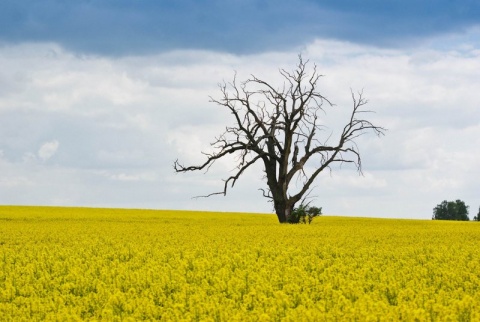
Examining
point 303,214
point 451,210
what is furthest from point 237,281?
point 451,210

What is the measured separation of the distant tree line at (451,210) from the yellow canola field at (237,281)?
242 feet

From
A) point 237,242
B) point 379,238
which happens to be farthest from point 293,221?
point 237,242

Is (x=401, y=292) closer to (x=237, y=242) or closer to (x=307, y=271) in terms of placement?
(x=307, y=271)

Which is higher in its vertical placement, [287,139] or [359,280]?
[287,139]

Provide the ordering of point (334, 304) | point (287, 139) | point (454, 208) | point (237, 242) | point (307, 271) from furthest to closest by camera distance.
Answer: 1. point (454, 208)
2. point (287, 139)
3. point (237, 242)
4. point (307, 271)
5. point (334, 304)

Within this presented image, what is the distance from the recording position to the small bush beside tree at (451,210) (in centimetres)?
9244

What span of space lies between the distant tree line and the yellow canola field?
73897 mm

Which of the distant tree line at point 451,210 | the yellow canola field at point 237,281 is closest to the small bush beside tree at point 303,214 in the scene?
the yellow canola field at point 237,281

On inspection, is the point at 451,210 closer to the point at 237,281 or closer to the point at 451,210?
the point at 451,210

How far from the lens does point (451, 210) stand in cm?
9381

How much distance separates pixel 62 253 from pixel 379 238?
11.5 metres

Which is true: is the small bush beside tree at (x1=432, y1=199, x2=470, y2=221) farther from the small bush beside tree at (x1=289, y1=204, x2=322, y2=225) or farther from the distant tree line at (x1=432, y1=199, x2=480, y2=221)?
the small bush beside tree at (x1=289, y1=204, x2=322, y2=225)

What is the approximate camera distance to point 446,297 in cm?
1068

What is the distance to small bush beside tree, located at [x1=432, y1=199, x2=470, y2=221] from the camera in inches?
3639
